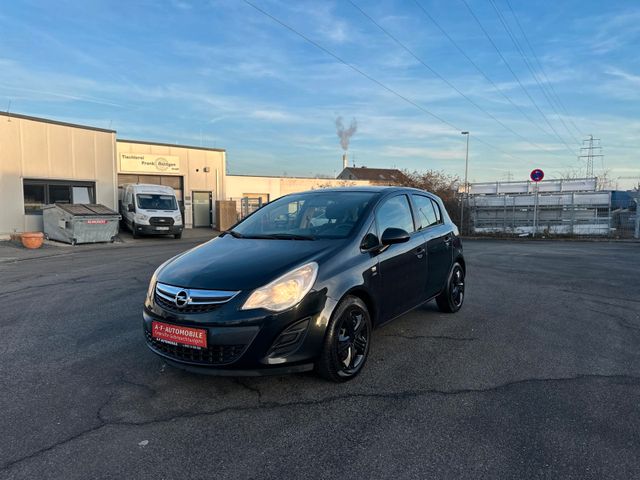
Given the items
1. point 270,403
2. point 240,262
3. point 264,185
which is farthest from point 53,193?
point 270,403

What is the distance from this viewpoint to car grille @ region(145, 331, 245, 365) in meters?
3.18

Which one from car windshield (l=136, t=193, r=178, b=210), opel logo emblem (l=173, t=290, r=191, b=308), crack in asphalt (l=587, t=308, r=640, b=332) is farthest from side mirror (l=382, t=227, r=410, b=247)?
car windshield (l=136, t=193, r=178, b=210)

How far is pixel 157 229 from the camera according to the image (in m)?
20.8

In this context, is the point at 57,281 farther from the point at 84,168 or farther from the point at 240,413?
the point at 84,168

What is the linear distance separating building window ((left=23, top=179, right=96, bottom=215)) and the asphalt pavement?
16.6 metres

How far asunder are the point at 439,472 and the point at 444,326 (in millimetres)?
3009

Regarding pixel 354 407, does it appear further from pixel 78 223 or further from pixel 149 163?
pixel 149 163

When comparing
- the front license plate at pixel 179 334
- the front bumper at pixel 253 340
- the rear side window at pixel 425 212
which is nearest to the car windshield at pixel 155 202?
the rear side window at pixel 425 212

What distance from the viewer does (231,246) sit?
4133 mm

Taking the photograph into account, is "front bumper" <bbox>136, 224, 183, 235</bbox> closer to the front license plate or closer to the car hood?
the car hood

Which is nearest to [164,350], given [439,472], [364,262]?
[364,262]

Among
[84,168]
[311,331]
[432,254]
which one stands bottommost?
[311,331]

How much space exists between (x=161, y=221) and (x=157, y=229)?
417mm

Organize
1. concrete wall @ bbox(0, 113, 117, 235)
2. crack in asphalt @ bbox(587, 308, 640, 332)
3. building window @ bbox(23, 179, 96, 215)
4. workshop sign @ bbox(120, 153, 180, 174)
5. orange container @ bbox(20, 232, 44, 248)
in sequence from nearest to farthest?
1. crack in asphalt @ bbox(587, 308, 640, 332)
2. orange container @ bbox(20, 232, 44, 248)
3. concrete wall @ bbox(0, 113, 117, 235)
4. building window @ bbox(23, 179, 96, 215)
5. workshop sign @ bbox(120, 153, 180, 174)
